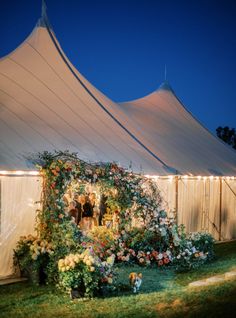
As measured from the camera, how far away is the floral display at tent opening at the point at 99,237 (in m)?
6.59

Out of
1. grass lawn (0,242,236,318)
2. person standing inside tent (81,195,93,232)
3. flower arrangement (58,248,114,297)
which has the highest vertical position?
person standing inside tent (81,195,93,232)

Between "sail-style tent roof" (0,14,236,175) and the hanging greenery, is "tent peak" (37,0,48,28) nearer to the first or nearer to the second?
"sail-style tent roof" (0,14,236,175)

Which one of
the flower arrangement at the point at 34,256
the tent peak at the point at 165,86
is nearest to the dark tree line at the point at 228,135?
the tent peak at the point at 165,86

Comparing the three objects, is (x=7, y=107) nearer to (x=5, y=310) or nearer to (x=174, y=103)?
(x=5, y=310)

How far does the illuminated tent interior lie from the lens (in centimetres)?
802

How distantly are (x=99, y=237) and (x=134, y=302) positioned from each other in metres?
2.69

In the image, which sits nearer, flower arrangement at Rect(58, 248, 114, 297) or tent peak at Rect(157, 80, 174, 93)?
flower arrangement at Rect(58, 248, 114, 297)

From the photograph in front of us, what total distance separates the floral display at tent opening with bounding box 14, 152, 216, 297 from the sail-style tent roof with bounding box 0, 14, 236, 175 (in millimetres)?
578

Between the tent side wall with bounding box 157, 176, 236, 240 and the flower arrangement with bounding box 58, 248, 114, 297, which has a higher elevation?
the tent side wall with bounding box 157, 176, 236, 240

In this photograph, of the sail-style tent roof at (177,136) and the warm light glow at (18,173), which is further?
the sail-style tent roof at (177,136)

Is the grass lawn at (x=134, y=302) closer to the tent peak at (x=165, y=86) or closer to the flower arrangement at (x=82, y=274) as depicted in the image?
the flower arrangement at (x=82, y=274)

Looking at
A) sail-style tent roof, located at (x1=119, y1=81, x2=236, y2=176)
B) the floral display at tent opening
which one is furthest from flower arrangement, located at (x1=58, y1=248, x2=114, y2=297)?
sail-style tent roof, located at (x1=119, y1=81, x2=236, y2=176)

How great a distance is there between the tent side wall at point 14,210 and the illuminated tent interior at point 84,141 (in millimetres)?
16

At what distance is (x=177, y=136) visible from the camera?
13.6 meters
